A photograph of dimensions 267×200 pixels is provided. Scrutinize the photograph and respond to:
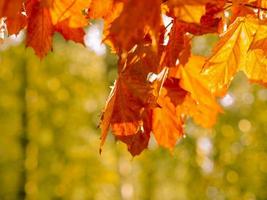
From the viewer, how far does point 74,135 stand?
963 cm

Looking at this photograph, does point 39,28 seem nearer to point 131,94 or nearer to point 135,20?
point 131,94

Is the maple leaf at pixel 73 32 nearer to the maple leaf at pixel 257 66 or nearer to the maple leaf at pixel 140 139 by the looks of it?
the maple leaf at pixel 140 139

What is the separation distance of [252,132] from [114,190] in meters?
3.11

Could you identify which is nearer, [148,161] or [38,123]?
[38,123]

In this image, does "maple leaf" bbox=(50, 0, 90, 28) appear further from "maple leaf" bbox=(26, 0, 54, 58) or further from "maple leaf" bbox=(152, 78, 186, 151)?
"maple leaf" bbox=(152, 78, 186, 151)

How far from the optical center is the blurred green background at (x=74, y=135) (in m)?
9.31

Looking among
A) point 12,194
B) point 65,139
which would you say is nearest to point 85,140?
point 65,139

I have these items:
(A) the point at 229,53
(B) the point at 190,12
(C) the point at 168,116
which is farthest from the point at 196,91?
(B) the point at 190,12

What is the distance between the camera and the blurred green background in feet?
30.6

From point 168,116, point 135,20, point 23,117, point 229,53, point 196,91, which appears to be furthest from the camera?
point 23,117

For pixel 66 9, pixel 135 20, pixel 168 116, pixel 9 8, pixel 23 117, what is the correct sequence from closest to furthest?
pixel 135 20, pixel 9 8, pixel 66 9, pixel 168 116, pixel 23 117

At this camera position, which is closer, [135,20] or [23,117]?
[135,20]

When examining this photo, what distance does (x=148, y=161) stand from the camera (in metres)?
11.1

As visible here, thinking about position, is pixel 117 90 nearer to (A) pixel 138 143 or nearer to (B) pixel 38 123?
(A) pixel 138 143
